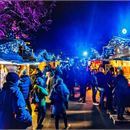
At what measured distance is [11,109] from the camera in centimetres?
683

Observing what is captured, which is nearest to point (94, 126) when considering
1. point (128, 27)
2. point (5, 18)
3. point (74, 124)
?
point (74, 124)

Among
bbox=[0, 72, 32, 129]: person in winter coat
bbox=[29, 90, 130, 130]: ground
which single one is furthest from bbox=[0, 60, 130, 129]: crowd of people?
bbox=[29, 90, 130, 130]: ground

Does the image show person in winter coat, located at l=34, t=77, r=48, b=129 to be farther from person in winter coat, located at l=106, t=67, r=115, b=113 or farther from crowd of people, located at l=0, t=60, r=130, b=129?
person in winter coat, located at l=106, t=67, r=115, b=113

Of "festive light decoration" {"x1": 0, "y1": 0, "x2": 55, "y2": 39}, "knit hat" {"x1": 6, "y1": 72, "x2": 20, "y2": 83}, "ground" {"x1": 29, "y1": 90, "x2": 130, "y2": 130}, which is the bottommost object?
"ground" {"x1": 29, "y1": 90, "x2": 130, "y2": 130}

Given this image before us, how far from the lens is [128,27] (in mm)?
29359

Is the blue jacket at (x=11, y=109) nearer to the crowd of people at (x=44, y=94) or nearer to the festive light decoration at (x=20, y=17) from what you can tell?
the crowd of people at (x=44, y=94)

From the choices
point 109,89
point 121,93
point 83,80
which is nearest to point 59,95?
point 121,93

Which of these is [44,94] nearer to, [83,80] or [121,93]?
[121,93]

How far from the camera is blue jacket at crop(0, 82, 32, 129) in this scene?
22.2ft

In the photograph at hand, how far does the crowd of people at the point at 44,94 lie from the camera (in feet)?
22.4

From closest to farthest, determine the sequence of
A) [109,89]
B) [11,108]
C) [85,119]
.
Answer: [11,108]
[85,119]
[109,89]

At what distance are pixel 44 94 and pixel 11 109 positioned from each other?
4.21 m

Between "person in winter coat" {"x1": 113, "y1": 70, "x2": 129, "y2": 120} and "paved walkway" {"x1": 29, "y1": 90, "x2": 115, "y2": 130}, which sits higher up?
"person in winter coat" {"x1": 113, "y1": 70, "x2": 129, "y2": 120}

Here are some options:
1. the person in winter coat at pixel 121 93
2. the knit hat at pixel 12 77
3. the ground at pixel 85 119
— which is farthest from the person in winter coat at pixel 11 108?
the person in winter coat at pixel 121 93
